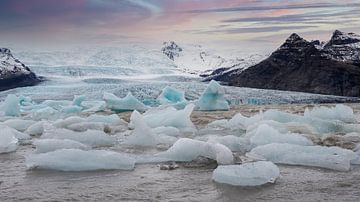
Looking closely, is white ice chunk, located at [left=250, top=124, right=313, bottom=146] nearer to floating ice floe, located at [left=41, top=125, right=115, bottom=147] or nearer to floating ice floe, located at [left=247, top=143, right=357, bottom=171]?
floating ice floe, located at [left=247, top=143, right=357, bottom=171]

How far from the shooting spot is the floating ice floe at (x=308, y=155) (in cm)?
617

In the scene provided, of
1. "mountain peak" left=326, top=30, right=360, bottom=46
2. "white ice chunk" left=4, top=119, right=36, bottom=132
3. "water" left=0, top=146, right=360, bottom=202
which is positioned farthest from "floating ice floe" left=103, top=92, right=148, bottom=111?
"mountain peak" left=326, top=30, right=360, bottom=46

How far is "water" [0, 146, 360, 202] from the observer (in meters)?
4.77

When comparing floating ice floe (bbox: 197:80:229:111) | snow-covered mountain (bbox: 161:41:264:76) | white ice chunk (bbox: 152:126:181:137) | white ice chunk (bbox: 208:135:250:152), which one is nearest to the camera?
white ice chunk (bbox: 208:135:250:152)

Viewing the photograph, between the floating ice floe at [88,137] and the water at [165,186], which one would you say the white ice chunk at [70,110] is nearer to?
the floating ice floe at [88,137]

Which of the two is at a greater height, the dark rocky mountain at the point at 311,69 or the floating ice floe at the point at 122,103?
the dark rocky mountain at the point at 311,69

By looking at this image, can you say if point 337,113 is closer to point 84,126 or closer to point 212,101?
point 84,126

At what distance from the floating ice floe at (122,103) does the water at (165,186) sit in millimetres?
14806

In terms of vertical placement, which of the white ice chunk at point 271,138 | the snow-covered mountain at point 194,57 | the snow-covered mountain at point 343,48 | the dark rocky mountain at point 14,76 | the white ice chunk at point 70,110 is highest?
the snow-covered mountain at point 194,57

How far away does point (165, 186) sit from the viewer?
524 cm

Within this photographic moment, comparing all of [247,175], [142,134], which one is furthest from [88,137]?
[247,175]

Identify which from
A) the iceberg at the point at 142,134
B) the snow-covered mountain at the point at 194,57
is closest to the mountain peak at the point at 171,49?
the snow-covered mountain at the point at 194,57

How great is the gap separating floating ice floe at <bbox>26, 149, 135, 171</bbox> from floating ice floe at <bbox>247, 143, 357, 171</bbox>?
1961mm

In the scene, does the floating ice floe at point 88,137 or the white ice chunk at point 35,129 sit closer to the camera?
the floating ice floe at point 88,137
